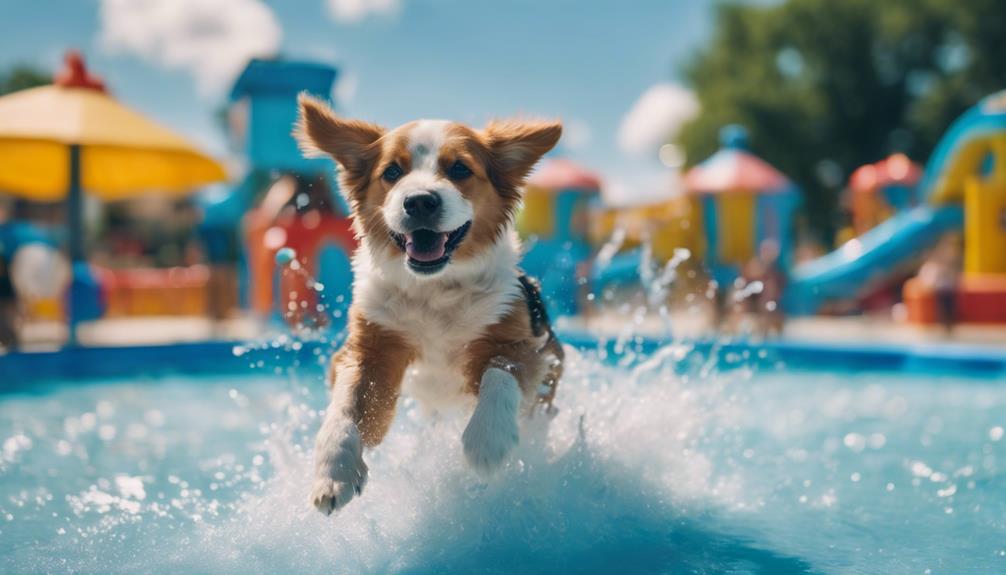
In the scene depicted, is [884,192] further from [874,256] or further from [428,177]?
[428,177]

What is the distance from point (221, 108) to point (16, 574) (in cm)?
5150

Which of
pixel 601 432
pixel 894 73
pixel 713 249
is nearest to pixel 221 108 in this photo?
pixel 894 73

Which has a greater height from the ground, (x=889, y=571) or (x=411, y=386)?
(x=411, y=386)

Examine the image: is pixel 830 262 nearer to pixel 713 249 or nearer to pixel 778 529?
pixel 713 249

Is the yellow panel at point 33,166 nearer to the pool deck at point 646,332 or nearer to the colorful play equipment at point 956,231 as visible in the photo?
the pool deck at point 646,332

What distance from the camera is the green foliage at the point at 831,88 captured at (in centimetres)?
Result: 3045

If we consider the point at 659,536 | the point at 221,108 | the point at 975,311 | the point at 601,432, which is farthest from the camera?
the point at 221,108

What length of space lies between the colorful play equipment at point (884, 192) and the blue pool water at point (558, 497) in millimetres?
14391

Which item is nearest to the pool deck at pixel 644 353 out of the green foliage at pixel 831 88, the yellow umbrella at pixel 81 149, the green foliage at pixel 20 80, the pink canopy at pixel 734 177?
the yellow umbrella at pixel 81 149

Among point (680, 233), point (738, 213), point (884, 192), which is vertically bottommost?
point (680, 233)

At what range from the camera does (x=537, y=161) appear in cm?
372

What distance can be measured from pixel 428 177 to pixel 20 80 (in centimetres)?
4113

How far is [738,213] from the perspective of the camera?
1573 cm

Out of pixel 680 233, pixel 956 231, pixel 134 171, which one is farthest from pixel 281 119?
pixel 956 231
